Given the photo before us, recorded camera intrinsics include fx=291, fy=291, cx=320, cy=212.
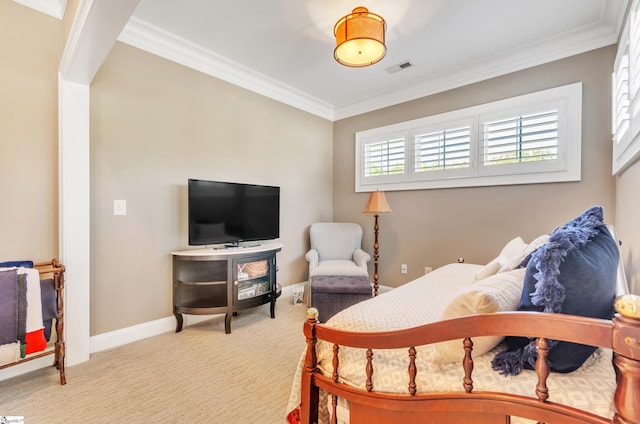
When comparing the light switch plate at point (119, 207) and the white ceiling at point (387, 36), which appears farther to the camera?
the light switch plate at point (119, 207)

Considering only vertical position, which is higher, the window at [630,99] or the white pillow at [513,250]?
the window at [630,99]

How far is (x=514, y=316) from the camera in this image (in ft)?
2.70

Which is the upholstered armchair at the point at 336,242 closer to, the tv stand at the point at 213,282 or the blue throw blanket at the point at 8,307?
the tv stand at the point at 213,282

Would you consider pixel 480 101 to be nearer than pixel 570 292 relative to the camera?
No

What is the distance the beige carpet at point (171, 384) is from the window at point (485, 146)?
7.96ft

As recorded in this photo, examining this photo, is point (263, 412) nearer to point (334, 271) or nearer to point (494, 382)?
point (494, 382)

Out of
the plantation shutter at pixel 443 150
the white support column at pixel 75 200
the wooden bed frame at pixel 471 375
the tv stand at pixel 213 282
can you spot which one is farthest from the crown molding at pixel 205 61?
the wooden bed frame at pixel 471 375

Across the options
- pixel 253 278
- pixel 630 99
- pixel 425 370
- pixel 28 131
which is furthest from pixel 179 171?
pixel 630 99

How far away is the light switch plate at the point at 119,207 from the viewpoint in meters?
2.50

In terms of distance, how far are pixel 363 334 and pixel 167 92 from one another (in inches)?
112

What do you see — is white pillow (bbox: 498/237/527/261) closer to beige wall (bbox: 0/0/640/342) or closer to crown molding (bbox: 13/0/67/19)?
beige wall (bbox: 0/0/640/342)

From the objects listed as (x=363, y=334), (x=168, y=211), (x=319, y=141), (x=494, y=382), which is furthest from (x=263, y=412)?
(x=319, y=141)

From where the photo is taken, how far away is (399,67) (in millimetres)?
3213

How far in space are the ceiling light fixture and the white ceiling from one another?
267mm
